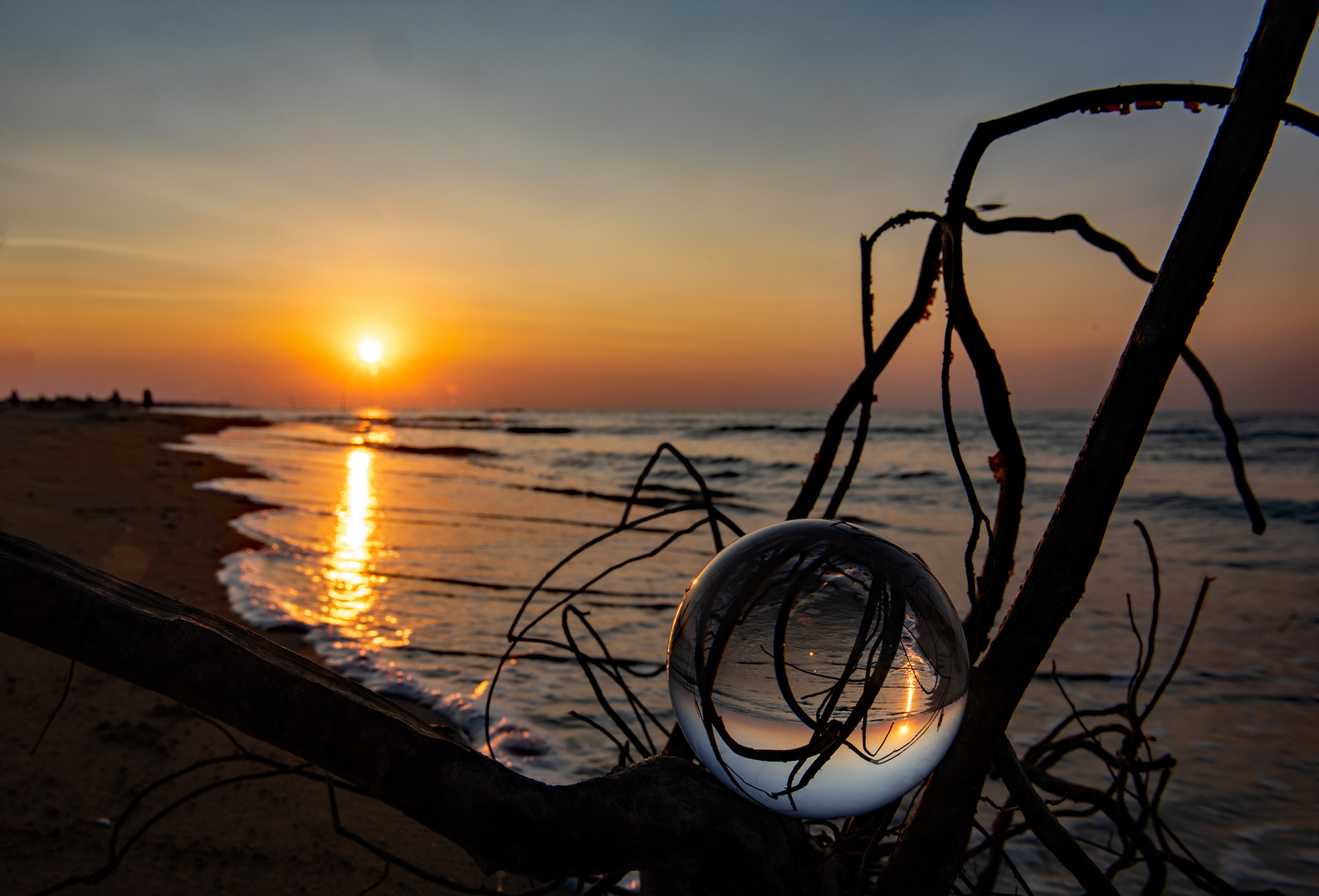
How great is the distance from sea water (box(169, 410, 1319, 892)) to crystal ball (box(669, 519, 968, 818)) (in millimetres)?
348

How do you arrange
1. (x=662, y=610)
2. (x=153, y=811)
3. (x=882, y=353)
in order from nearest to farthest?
(x=882, y=353), (x=153, y=811), (x=662, y=610)

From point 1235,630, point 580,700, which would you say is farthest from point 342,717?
point 1235,630

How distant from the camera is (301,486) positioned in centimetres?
1278

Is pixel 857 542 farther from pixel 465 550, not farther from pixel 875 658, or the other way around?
pixel 465 550

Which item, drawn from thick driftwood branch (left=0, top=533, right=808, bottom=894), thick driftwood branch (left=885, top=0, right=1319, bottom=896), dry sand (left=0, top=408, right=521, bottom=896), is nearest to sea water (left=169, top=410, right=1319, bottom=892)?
thick driftwood branch (left=0, top=533, right=808, bottom=894)

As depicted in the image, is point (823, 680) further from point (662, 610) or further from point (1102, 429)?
point (662, 610)

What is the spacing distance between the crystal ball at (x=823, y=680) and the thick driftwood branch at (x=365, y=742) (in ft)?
0.34

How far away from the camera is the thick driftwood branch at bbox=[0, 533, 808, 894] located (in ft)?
2.27

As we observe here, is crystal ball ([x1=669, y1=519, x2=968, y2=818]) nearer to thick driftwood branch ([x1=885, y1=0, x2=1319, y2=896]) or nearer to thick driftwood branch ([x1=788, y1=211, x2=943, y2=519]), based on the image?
thick driftwood branch ([x1=885, y1=0, x2=1319, y2=896])

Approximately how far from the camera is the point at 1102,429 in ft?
2.78

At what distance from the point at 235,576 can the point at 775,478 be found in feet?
50.2

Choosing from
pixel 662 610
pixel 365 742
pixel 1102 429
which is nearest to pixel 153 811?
pixel 365 742

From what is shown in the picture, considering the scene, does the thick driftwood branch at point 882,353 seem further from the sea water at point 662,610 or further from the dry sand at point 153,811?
the dry sand at point 153,811

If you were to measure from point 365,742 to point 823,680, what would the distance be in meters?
0.49
